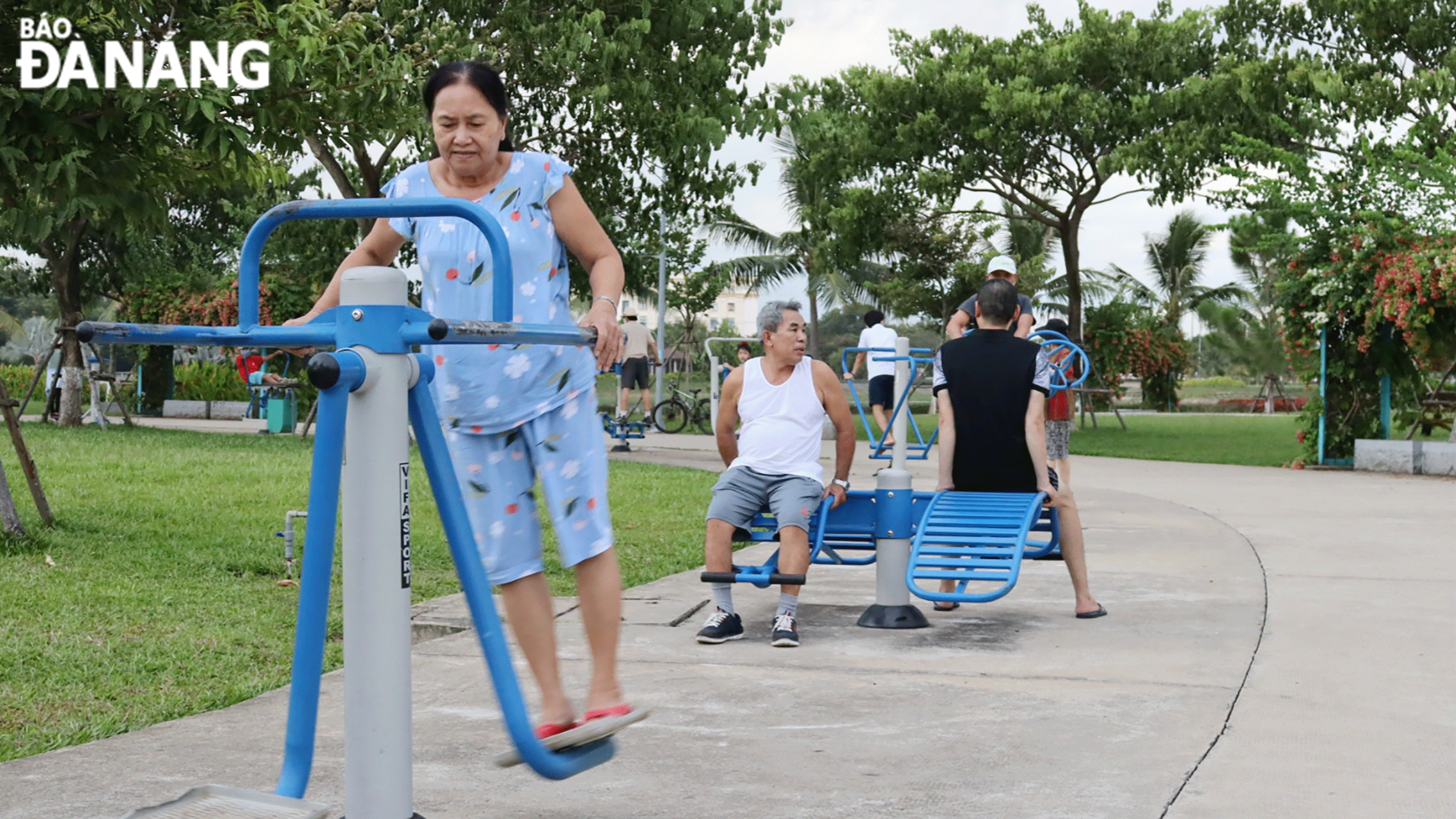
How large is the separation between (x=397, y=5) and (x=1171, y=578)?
11377 mm

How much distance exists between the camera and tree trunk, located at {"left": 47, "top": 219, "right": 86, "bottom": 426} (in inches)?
730

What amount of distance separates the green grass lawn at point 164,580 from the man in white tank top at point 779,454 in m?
1.20

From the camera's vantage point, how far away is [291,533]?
664 centimetres

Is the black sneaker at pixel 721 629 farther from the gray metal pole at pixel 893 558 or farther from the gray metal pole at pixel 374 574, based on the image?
the gray metal pole at pixel 374 574

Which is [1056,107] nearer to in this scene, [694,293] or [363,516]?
[694,293]

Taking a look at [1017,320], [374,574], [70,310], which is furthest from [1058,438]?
[70,310]

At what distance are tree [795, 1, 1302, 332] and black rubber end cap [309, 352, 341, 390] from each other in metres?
20.5

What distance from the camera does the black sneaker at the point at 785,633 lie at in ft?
17.2

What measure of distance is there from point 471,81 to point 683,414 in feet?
63.7

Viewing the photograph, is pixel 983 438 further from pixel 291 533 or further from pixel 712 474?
pixel 712 474

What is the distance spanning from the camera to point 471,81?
115 inches

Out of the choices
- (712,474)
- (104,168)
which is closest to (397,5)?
(712,474)

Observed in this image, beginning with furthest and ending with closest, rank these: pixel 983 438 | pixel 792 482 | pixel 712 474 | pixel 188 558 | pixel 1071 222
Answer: pixel 1071 222 → pixel 712 474 → pixel 188 558 → pixel 983 438 → pixel 792 482

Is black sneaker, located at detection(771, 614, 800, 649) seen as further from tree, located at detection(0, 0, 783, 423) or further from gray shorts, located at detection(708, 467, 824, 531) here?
tree, located at detection(0, 0, 783, 423)
